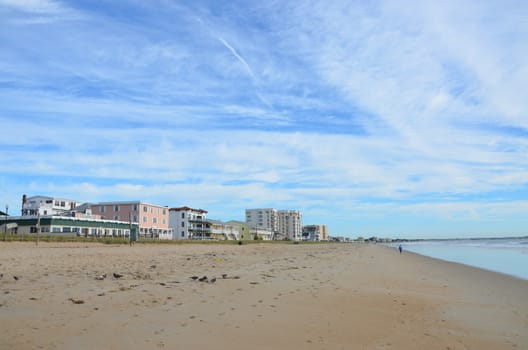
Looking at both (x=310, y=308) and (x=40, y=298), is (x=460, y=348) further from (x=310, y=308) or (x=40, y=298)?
(x=40, y=298)

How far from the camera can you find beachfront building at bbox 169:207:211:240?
104062 millimetres

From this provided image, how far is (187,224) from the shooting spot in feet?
341

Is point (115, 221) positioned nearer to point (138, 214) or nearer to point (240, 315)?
point (138, 214)

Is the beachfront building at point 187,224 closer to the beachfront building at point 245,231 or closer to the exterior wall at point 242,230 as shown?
the beachfront building at point 245,231

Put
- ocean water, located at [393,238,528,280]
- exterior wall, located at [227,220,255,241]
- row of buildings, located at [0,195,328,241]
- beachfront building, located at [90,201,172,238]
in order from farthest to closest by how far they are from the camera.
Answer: exterior wall, located at [227,220,255,241]
beachfront building, located at [90,201,172,238]
row of buildings, located at [0,195,328,241]
ocean water, located at [393,238,528,280]

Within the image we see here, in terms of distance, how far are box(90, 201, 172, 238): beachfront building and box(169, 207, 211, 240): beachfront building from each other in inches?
307

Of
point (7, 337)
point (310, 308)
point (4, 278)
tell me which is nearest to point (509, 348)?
point (310, 308)

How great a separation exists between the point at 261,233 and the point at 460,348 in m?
154

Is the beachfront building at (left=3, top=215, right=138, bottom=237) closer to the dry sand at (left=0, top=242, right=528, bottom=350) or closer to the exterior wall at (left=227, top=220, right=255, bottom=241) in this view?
the dry sand at (left=0, top=242, right=528, bottom=350)

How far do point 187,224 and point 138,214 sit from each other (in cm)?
1983

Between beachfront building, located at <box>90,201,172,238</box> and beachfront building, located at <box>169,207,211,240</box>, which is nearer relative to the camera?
beachfront building, located at <box>90,201,172,238</box>

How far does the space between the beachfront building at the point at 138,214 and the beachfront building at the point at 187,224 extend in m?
7.81

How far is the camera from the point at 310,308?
8773 mm

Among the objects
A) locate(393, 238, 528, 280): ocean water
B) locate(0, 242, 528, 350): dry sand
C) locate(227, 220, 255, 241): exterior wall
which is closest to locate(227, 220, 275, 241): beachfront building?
locate(227, 220, 255, 241): exterior wall
